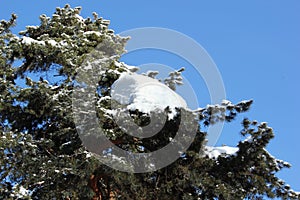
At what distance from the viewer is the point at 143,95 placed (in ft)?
26.2

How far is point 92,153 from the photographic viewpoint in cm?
770

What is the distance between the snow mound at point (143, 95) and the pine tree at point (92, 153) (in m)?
0.14

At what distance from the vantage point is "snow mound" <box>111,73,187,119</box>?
7.70 metres

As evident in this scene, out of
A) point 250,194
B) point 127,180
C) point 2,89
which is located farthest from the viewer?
point 2,89

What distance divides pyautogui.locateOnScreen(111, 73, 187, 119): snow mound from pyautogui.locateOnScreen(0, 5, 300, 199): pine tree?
0.14 meters

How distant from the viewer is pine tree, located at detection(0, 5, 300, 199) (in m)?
7.68

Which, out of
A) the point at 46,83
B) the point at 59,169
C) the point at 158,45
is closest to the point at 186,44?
the point at 158,45

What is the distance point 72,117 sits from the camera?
8359mm

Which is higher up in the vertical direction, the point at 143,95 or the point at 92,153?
the point at 143,95

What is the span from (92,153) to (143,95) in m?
1.38

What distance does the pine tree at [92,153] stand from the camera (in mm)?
7680

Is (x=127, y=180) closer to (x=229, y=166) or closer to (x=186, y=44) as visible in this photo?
(x=229, y=166)

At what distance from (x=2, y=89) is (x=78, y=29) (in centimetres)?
284

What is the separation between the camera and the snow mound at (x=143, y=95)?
303 inches
